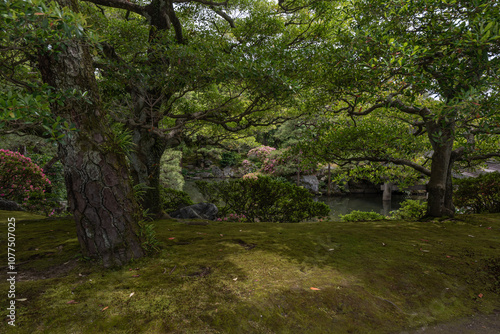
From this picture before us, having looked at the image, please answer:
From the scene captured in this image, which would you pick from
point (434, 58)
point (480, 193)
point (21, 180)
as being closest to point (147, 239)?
point (434, 58)

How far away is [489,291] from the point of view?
207cm

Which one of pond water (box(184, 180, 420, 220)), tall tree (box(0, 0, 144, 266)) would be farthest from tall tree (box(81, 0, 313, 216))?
pond water (box(184, 180, 420, 220))

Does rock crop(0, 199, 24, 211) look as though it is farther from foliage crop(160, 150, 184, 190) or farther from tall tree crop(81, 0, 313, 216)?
foliage crop(160, 150, 184, 190)

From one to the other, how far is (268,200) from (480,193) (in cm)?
542

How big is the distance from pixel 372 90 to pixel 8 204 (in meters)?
8.05

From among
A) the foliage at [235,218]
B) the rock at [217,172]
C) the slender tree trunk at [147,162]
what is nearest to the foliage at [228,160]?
the rock at [217,172]

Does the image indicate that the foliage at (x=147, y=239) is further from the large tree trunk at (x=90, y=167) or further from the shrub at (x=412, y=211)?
the shrub at (x=412, y=211)

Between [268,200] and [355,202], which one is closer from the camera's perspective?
[268,200]

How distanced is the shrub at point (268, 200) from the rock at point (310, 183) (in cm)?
1244

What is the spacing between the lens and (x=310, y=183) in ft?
60.5

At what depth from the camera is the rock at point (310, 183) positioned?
18281 mm

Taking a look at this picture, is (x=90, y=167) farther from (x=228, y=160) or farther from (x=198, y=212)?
(x=228, y=160)

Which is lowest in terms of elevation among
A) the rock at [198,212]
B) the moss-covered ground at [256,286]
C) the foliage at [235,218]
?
the foliage at [235,218]

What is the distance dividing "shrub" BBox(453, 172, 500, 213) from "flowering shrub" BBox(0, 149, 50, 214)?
1146cm
